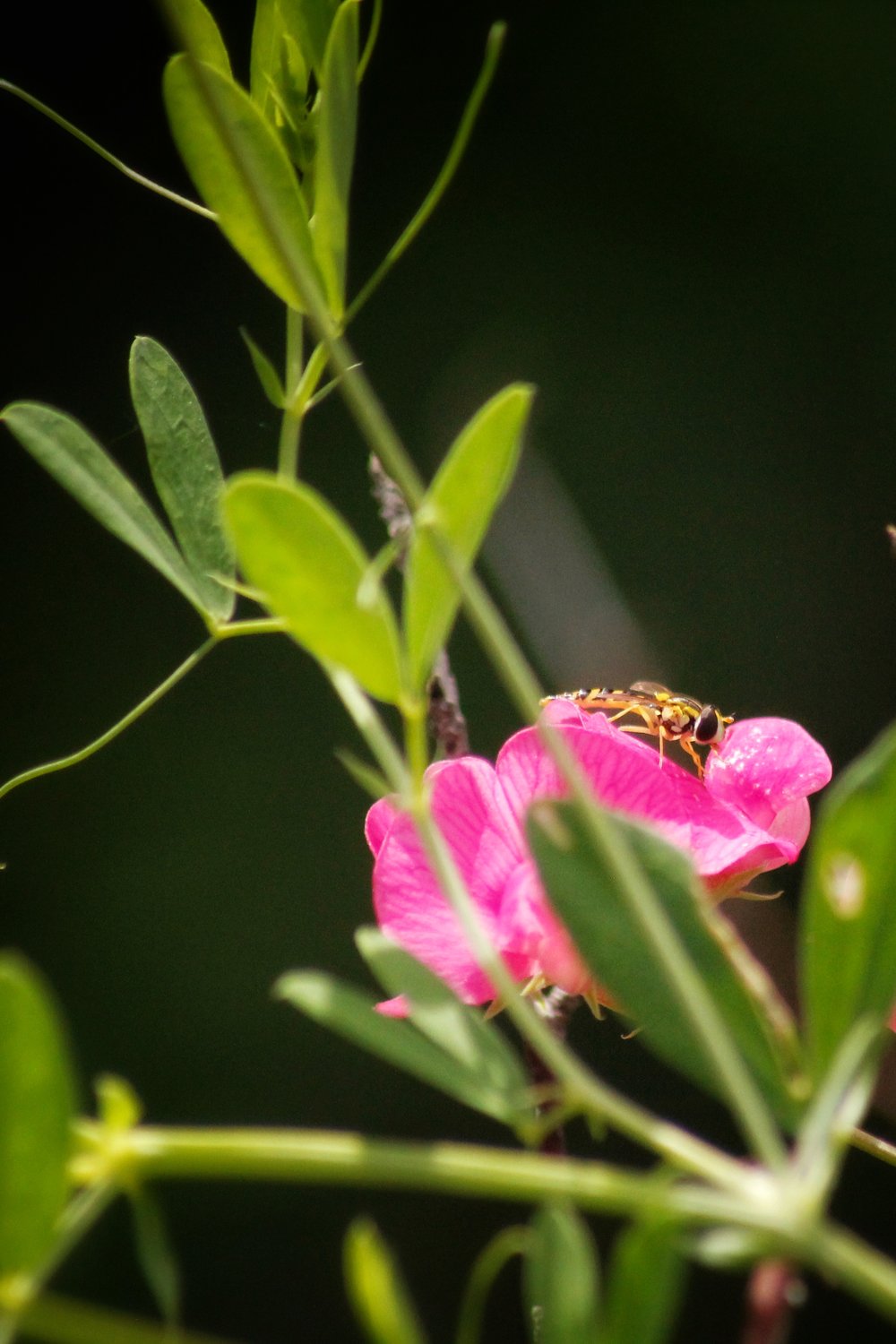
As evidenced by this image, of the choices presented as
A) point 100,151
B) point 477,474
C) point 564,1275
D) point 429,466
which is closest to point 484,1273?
point 564,1275

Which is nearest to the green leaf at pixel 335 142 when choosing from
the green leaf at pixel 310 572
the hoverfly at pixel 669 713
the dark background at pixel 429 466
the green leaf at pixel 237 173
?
the green leaf at pixel 237 173

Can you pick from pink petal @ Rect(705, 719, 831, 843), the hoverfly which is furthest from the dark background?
pink petal @ Rect(705, 719, 831, 843)

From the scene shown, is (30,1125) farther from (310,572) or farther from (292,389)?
(292,389)

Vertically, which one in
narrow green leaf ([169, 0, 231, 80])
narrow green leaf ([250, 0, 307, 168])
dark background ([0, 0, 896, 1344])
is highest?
narrow green leaf ([169, 0, 231, 80])

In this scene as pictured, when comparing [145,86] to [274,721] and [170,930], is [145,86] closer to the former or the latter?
[274,721]

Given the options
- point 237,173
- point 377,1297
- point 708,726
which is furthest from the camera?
point 708,726

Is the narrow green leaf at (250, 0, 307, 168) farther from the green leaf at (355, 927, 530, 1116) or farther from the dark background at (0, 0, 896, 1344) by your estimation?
the dark background at (0, 0, 896, 1344)

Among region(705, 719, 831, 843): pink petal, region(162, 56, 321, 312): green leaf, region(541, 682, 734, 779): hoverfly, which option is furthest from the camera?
region(541, 682, 734, 779): hoverfly
